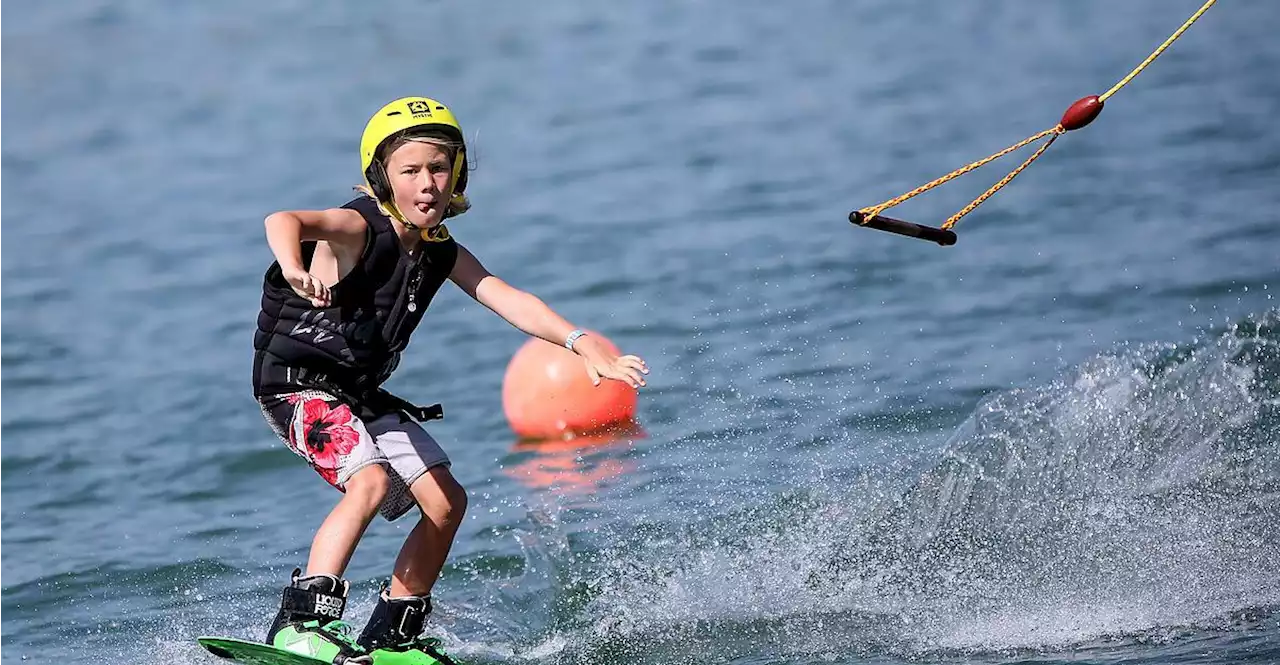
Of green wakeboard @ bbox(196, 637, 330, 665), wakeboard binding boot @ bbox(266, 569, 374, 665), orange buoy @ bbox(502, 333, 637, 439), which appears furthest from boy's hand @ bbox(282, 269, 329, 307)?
orange buoy @ bbox(502, 333, 637, 439)

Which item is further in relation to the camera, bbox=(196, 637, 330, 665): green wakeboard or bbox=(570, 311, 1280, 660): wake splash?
bbox=(570, 311, 1280, 660): wake splash

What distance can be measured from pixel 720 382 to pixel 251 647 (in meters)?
5.37

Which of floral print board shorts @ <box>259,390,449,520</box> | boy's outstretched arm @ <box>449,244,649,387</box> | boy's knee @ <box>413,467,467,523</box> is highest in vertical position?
boy's outstretched arm @ <box>449,244,649,387</box>

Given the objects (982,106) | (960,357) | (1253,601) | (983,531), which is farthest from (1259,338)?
(982,106)

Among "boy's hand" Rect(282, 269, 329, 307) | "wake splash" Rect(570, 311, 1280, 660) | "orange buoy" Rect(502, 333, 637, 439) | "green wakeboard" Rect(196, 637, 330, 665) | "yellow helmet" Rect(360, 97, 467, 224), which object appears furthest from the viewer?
"orange buoy" Rect(502, 333, 637, 439)

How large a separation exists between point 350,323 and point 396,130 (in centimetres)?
70

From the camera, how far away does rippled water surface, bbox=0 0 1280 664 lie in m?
7.40

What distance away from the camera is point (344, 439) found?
20.1 ft

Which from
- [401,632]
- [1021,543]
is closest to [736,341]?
[1021,543]

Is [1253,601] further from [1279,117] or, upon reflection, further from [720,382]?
[1279,117]

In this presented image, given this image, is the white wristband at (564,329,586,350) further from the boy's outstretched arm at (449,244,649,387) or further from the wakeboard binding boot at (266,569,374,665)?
the wakeboard binding boot at (266,569,374,665)

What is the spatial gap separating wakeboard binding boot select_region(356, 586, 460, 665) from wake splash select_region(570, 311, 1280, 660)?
78cm

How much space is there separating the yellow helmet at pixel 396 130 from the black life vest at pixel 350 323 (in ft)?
0.41

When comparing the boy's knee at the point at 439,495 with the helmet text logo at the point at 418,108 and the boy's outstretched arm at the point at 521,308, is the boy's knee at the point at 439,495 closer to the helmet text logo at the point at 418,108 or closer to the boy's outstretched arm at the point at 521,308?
the boy's outstretched arm at the point at 521,308
